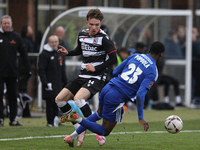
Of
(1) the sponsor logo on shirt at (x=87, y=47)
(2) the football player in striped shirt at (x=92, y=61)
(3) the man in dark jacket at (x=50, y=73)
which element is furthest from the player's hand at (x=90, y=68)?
(3) the man in dark jacket at (x=50, y=73)

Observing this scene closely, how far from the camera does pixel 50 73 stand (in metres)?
10.2

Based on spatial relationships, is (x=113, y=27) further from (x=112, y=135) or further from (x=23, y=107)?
(x=112, y=135)

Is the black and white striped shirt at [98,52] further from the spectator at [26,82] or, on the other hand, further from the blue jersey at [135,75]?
the spectator at [26,82]

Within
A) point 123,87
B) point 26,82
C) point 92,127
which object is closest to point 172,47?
point 26,82

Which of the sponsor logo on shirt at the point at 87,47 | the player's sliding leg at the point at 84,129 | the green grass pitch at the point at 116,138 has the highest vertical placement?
the sponsor logo on shirt at the point at 87,47

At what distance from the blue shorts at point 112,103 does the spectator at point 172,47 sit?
9.30 meters

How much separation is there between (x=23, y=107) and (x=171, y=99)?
5.71 metres

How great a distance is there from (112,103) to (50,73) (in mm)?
4002

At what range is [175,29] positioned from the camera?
613 inches

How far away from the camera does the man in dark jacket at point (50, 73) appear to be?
10125mm

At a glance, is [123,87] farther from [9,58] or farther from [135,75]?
[9,58]

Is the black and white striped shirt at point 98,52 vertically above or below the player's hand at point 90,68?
above

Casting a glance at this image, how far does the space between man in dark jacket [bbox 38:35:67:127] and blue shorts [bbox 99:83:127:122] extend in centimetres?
372

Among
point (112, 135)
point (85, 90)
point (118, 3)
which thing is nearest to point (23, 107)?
point (112, 135)
